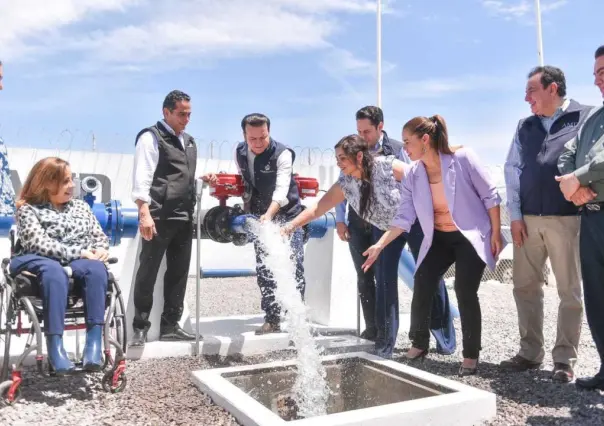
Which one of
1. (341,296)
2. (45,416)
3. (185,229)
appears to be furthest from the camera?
(341,296)

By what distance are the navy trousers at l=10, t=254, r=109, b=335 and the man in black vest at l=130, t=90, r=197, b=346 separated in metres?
0.84

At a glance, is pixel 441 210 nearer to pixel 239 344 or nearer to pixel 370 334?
pixel 370 334

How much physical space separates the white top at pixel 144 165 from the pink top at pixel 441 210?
82.5 inches

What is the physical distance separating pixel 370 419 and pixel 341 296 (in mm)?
3409

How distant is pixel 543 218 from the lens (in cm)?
407

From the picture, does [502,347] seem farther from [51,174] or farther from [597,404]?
[51,174]

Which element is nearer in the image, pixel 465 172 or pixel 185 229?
pixel 465 172

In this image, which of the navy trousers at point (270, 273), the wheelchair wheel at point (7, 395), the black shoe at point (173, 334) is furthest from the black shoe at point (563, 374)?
the wheelchair wheel at point (7, 395)

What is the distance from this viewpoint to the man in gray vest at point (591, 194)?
11.4 ft

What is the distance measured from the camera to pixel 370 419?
2.86 meters

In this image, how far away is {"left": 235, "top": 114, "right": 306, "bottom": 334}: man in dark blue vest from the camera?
483 centimetres

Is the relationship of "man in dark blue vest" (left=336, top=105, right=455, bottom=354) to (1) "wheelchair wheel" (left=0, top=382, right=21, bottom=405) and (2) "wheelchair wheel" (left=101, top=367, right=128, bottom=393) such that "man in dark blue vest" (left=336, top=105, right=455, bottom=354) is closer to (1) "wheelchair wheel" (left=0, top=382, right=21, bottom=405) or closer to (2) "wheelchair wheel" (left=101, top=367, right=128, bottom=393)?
(2) "wheelchair wheel" (left=101, top=367, right=128, bottom=393)

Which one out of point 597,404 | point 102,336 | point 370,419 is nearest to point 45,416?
point 102,336

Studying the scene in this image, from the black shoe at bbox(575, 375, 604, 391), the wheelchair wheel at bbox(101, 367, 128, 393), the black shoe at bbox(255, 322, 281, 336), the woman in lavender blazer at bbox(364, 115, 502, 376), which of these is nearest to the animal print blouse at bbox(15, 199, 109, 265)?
the wheelchair wheel at bbox(101, 367, 128, 393)
